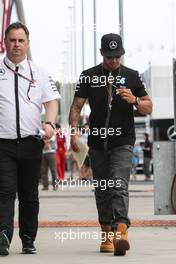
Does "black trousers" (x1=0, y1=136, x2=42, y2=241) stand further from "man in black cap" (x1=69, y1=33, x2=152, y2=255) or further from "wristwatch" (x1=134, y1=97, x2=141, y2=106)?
"wristwatch" (x1=134, y1=97, x2=141, y2=106)

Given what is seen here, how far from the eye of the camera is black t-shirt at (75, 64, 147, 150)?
929 centimetres

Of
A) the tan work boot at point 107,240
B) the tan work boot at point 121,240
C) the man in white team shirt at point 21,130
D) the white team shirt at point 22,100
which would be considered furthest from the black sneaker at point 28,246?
the white team shirt at point 22,100

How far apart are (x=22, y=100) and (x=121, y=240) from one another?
4.87 ft

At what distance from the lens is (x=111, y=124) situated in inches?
367

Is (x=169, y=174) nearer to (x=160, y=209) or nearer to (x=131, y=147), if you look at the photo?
(x=160, y=209)

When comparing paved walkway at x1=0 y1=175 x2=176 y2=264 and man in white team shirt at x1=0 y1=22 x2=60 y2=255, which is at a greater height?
man in white team shirt at x1=0 y1=22 x2=60 y2=255

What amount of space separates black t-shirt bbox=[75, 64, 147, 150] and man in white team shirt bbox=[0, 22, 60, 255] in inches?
14.8

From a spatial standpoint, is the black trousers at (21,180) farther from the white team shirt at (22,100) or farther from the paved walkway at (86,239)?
the paved walkway at (86,239)

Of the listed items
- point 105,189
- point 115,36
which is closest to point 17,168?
point 105,189

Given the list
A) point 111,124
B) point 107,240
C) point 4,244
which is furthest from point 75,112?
point 4,244

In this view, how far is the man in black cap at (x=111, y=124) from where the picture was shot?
9.16 meters

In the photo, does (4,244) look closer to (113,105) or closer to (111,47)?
(113,105)

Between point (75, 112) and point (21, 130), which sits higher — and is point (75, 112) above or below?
above

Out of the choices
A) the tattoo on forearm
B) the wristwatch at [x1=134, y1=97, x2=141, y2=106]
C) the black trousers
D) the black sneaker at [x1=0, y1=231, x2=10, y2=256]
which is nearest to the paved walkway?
the black sneaker at [x1=0, y1=231, x2=10, y2=256]
